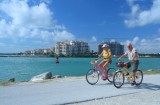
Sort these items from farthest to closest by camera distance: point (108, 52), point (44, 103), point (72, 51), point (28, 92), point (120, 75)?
point (72, 51)
point (108, 52)
point (120, 75)
point (28, 92)
point (44, 103)

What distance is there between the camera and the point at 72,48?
185250 mm

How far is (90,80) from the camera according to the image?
27.1 feet

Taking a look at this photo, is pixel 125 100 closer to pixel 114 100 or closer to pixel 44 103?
pixel 114 100

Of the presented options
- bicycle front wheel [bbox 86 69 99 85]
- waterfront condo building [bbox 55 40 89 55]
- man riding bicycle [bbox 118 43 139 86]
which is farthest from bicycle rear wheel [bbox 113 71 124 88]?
waterfront condo building [bbox 55 40 89 55]

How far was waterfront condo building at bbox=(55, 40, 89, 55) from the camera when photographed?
18162 centimetres

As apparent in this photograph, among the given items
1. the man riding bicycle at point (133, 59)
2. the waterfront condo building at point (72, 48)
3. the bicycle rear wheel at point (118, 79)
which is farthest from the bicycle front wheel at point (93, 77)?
the waterfront condo building at point (72, 48)

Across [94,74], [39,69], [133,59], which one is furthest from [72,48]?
[133,59]

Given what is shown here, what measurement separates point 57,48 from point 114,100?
7238 inches

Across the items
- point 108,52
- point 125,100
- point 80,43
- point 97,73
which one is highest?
point 80,43

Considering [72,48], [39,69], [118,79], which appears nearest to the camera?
[118,79]

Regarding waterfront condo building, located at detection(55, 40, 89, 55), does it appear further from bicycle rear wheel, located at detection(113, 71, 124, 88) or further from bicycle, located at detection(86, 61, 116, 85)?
bicycle rear wheel, located at detection(113, 71, 124, 88)

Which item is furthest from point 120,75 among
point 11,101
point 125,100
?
point 11,101

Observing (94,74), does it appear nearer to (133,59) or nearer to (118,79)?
(118,79)

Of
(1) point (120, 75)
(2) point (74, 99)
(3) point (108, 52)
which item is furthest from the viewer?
(3) point (108, 52)
